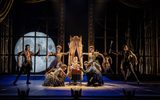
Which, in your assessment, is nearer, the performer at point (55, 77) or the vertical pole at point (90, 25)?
the performer at point (55, 77)

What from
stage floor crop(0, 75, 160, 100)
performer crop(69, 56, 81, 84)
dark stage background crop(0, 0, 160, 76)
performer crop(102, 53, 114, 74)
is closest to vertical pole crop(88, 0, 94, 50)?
dark stage background crop(0, 0, 160, 76)

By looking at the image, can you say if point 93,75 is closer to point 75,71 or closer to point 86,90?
point 75,71

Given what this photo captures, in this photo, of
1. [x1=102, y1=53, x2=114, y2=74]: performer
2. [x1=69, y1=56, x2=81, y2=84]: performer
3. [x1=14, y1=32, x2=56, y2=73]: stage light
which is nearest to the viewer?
[x1=69, y1=56, x2=81, y2=84]: performer

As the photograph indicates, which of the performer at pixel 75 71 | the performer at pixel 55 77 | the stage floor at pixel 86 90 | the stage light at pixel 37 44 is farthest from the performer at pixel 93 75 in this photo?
the stage light at pixel 37 44

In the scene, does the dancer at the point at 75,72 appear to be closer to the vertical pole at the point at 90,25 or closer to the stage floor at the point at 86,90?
the stage floor at the point at 86,90

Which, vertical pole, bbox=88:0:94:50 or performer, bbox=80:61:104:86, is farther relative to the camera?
vertical pole, bbox=88:0:94:50

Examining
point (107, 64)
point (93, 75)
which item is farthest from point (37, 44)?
point (93, 75)

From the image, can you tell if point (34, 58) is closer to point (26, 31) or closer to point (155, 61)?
point (26, 31)

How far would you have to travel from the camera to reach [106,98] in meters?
9.11

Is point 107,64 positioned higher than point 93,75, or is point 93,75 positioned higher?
point 107,64

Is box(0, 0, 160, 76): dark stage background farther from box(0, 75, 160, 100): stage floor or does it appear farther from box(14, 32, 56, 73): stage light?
box(0, 75, 160, 100): stage floor

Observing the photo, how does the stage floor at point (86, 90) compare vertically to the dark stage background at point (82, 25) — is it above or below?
below

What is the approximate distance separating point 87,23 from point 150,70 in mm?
3795

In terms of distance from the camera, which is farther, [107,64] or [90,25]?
[90,25]
